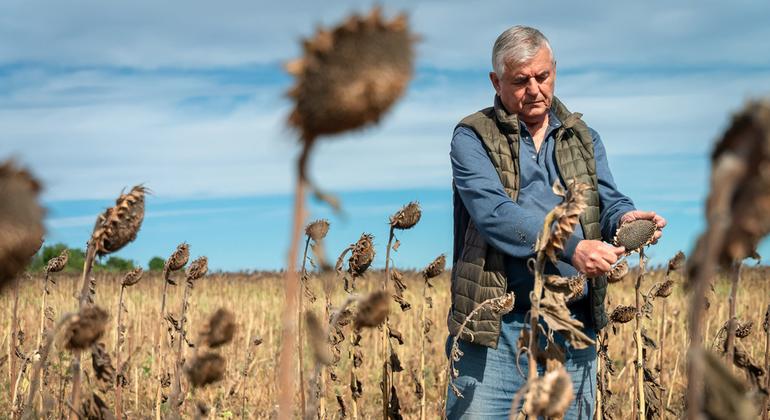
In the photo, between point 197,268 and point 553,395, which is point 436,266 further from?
point 553,395

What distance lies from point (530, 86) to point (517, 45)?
8.4 inches

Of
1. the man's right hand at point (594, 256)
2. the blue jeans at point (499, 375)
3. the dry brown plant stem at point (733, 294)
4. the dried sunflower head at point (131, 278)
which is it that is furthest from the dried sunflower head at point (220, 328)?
the dried sunflower head at point (131, 278)

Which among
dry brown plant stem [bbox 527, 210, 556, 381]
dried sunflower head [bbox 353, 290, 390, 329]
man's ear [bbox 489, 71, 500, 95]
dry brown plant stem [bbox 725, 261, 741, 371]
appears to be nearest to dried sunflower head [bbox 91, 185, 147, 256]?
dried sunflower head [bbox 353, 290, 390, 329]

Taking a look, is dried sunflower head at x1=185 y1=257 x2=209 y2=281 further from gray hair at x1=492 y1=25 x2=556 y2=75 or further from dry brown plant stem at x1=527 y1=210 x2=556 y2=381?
dry brown plant stem at x1=527 y1=210 x2=556 y2=381

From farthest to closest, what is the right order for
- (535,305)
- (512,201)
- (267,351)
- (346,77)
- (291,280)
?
(267,351) → (512,201) → (535,305) → (346,77) → (291,280)

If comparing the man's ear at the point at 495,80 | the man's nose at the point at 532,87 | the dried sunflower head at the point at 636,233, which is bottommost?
the dried sunflower head at the point at 636,233

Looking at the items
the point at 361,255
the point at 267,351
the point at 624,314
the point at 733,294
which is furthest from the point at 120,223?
the point at 267,351

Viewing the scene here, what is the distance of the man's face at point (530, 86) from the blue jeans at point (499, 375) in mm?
1035

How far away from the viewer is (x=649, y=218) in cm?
375

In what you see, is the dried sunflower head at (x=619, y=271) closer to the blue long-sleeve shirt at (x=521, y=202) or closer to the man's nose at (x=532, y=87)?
the blue long-sleeve shirt at (x=521, y=202)

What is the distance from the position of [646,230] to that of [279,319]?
948cm

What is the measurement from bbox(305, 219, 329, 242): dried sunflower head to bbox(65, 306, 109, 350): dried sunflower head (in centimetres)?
232

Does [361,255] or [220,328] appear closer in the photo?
[220,328]

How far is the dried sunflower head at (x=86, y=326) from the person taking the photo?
2107 mm
